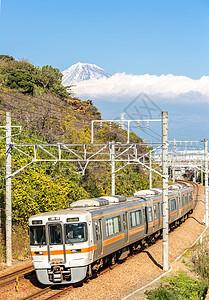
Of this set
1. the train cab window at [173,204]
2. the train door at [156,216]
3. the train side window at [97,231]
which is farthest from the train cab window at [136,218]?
the train cab window at [173,204]

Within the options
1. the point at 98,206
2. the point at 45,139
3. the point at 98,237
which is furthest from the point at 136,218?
the point at 45,139

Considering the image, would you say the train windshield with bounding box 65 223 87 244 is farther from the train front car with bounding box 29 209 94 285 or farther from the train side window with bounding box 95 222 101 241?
the train side window with bounding box 95 222 101 241

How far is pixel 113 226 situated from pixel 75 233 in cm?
321

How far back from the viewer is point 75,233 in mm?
14602

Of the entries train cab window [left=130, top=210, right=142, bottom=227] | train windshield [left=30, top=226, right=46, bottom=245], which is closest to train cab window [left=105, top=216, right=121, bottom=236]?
train cab window [left=130, top=210, right=142, bottom=227]

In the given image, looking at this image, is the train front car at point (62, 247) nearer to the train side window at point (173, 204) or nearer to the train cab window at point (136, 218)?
the train cab window at point (136, 218)

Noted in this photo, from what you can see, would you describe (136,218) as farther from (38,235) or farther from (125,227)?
(38,235)

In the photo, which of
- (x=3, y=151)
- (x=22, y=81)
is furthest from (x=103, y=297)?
(x=22, y=81)

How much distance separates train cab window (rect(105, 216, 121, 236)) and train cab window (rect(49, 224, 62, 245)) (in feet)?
8.84

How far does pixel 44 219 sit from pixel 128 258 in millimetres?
6875

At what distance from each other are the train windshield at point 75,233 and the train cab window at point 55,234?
0.24 m

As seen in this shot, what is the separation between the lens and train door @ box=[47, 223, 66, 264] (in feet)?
47.4

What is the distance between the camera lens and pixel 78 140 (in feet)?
129

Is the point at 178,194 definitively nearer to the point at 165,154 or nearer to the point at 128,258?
the point at 128,258
